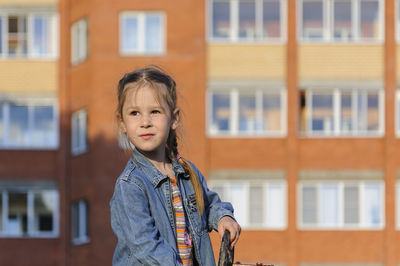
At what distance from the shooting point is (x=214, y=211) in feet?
19.9

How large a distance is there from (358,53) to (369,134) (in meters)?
3.18

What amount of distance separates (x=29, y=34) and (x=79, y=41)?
Result: 215 cm

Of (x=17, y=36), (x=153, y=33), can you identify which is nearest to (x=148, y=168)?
(x=153, y=33)

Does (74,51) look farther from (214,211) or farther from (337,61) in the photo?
(214,211)

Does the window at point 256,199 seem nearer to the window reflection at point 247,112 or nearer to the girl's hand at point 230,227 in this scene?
the window reflection at point 247,112

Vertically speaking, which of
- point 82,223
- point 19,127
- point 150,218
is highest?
point 19,127

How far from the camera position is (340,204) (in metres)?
41.2

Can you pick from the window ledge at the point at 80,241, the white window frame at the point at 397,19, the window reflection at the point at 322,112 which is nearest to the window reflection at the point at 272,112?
the window reflection at the point at 322,112

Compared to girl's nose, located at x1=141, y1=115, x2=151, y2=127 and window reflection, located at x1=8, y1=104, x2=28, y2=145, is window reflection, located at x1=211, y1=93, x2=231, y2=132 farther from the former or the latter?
girl's nose, located at x1=141, y1=115, x2=151, y2=127

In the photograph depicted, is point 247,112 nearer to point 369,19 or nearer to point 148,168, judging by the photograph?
point 369,19

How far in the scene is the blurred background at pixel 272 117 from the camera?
40.8 meters

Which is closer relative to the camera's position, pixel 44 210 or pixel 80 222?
pixel 80 222

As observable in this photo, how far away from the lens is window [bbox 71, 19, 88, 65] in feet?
142

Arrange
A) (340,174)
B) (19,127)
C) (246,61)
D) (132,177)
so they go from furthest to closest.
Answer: (19,127), (246,61), (340,174), (132,177)
